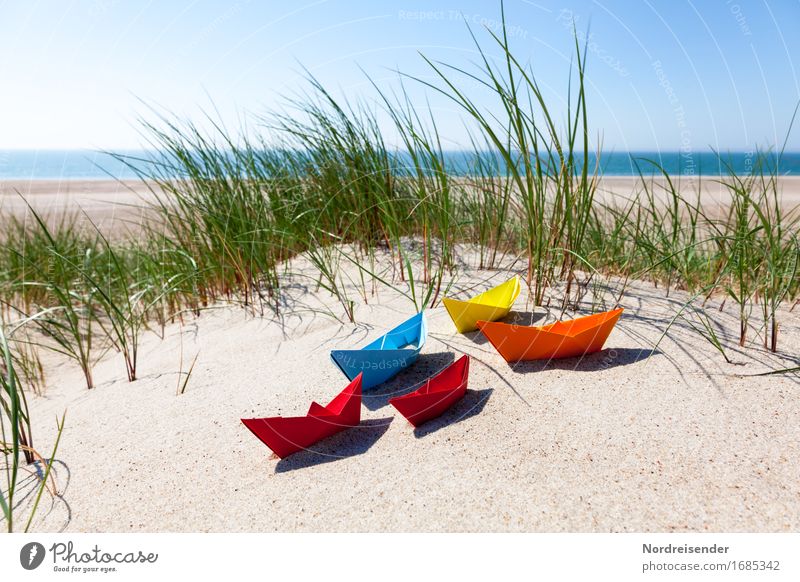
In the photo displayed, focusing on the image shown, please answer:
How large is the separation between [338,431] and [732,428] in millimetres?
921

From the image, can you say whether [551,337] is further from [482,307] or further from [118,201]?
[118,201]

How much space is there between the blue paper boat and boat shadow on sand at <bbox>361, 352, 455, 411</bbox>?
Result: 0.02 meters

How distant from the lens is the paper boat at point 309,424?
4.01ft

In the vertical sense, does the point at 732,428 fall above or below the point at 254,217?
below

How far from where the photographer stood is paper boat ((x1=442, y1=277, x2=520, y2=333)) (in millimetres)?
1699

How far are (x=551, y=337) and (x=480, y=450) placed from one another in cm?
42

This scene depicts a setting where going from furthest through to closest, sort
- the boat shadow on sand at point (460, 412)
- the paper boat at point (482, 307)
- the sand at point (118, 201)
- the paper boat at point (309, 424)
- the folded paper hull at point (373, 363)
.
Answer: the sand at point (118, 201) < the paper boat at point (482, 307) < the folded paper hull at point (373, 363) < the boat shadow on sand at point (460, 412) < the paper boat at point (309, 424)

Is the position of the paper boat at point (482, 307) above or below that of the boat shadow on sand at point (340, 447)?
above

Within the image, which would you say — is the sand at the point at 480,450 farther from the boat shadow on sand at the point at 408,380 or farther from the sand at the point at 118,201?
the sand at the point at 118,201

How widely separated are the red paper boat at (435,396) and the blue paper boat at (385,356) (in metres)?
0.18

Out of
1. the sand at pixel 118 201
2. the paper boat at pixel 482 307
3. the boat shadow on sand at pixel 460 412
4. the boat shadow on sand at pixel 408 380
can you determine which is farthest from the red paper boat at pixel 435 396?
the sand at pixel 118 201

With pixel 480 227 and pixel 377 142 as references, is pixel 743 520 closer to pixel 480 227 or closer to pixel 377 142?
pixel 480 227
